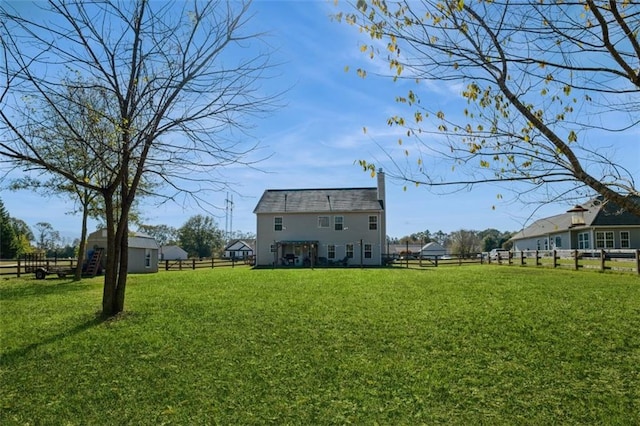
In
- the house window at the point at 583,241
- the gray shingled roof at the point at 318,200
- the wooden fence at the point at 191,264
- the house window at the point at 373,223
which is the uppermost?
the gray shingled roof at the point at 318,200

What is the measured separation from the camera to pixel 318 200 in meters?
36.7

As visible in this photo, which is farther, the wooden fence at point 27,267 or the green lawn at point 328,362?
the wooden fence at point 27,267

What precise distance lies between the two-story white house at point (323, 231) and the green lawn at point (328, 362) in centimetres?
2439

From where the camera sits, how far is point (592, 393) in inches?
205

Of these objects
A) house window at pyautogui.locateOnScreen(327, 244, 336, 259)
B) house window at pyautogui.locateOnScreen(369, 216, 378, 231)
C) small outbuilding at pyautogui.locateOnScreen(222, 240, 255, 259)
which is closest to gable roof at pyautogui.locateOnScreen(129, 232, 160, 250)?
house window at pyautogui.locateOnScreen(327, 244, 336, 259)

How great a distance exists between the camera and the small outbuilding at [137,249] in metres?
25.0

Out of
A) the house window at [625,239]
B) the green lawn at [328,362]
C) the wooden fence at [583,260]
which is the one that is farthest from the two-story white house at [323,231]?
the green lawn at [328,362]

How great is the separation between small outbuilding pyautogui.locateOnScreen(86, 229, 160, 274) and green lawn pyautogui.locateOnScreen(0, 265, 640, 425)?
16.3 meters

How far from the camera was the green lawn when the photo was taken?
4.86m

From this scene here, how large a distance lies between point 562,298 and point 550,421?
247 inches

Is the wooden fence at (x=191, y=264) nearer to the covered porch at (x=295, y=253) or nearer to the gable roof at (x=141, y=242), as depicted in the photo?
the gable roof at (x=141, y=242)

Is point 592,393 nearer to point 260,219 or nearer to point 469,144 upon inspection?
point 469,144

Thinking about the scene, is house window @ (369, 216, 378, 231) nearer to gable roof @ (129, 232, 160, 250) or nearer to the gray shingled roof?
the gray shingled roof

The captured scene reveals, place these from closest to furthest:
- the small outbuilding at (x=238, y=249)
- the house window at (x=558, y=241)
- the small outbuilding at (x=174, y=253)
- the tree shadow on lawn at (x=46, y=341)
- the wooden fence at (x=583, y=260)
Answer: the tree shadow on lawn at (x=46, y=341)
the wooden fence at (x=583, y=260)
the house window at (x=558, y=241)
the small outbuilding at (x=174, y=253)
the small outbuilding at (x=238, y=249)
